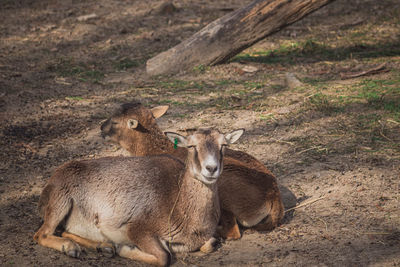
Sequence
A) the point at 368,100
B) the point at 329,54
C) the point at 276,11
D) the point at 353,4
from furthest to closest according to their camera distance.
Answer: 1. the point at 353,4
2. the point at 329,54
3. the point at 276,11
4. the point at 368,100

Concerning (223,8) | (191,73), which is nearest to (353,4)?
(223,8)

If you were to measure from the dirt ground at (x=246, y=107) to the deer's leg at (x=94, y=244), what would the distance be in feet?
0.29

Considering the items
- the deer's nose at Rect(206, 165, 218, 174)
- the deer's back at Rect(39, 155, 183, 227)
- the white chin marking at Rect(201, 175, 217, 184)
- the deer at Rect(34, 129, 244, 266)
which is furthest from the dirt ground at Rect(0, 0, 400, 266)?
the deer's nose at Rect(206, 165, 218, 174)

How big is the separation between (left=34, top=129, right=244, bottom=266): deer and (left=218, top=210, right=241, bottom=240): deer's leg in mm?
233

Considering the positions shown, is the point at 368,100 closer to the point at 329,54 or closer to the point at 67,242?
the point at 329,54

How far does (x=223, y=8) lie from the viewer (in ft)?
45.0

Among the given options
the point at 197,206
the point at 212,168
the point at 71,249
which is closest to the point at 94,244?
the point at 71,249

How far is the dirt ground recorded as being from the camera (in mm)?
4988

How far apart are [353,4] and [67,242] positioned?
1141cm

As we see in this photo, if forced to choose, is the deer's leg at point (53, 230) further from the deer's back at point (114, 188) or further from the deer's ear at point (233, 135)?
the deer's ear at point (233, 135)

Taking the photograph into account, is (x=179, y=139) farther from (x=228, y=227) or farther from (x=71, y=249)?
(x=71, y=249)

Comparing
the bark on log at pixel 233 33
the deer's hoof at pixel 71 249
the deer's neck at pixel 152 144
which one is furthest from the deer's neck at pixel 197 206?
the bark on log at pixel 233 33

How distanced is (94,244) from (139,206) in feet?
1.92

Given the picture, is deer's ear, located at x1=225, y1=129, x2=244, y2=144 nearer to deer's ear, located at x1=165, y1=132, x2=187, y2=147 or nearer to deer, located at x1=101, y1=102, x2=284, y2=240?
deer's ear, located at x1=165, y1=132, x2=187, y2=147
